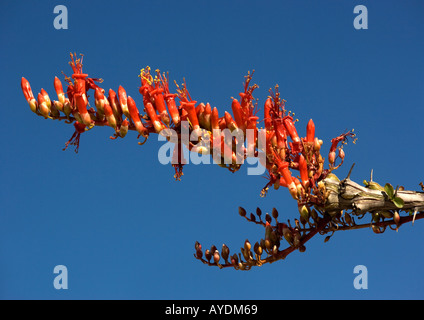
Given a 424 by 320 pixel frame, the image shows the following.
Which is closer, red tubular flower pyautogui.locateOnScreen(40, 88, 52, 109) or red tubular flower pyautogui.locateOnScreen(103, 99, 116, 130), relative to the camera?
red tubular flower pyautogui.locateOnScreen(103, 99, 116, 130)

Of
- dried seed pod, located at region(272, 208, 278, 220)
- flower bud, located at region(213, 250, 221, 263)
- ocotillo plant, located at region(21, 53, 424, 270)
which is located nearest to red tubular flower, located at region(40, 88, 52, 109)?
ocotillo plant, located at region(21, 53, 424, 270)

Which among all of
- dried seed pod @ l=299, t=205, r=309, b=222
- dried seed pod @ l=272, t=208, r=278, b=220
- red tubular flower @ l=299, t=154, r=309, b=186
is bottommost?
dried seed pod @ l=299, t=205, r=309, b=222

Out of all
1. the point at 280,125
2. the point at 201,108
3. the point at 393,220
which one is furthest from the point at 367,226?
the point at 201,108

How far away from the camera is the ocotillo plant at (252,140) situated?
4.43 m

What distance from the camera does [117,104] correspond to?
458 cm

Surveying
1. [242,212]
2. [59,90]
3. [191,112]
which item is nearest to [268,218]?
[242,212]

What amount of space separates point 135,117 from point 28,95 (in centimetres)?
108

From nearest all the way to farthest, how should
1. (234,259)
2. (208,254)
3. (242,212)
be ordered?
1. (234,259)
2. (208,254)
3. (242,212)

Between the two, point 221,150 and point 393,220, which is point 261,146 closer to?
point 221,150

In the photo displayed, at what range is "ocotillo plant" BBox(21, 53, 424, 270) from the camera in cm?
443

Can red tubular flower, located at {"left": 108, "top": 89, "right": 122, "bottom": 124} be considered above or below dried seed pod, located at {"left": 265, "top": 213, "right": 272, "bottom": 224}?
above

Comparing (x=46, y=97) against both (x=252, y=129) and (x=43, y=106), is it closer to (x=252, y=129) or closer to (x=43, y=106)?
(x=43, y=106)

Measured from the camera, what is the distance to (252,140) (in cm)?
449

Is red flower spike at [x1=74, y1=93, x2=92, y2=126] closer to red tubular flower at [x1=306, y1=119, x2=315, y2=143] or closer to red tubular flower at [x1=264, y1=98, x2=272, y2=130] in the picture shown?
red tubular flower at [x1=264, y1=98, x2=272, y2=130]
